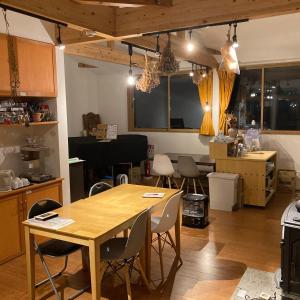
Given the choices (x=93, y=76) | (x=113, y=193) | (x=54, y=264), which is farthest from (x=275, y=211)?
(x=93, y=76)

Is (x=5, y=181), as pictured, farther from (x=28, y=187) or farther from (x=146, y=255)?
(x=146, y=255)

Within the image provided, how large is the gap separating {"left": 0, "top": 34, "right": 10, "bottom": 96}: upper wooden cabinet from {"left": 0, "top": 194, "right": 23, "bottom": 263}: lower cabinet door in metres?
1.15

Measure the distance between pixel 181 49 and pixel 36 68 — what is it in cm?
230

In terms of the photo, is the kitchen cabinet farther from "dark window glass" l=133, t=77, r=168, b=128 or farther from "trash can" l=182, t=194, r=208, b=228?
"dark window glass" l=133, t=77, r=168, b=128

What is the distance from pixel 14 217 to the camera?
3.71 meters

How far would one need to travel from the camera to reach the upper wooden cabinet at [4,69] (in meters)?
3.52

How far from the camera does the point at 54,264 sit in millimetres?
3584

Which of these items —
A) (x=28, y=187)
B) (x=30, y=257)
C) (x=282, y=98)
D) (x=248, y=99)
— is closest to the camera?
(x=30, y=257)

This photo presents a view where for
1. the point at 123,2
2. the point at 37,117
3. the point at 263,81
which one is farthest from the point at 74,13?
the point at 263,81

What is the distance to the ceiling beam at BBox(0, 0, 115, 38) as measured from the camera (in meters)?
2.58

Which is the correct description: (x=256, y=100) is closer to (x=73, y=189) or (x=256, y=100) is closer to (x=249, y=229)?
(x=249, y=229)

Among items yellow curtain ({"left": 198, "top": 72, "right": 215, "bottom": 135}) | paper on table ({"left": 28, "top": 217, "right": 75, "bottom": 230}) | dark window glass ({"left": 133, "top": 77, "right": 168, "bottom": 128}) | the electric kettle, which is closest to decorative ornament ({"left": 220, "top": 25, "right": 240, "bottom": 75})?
paper on table ({"left": 28, "top": 217, "right": 75, "bottom": 230})

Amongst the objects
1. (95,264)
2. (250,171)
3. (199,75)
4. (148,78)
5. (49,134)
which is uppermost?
(199,75)

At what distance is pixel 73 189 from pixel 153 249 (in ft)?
5.91
